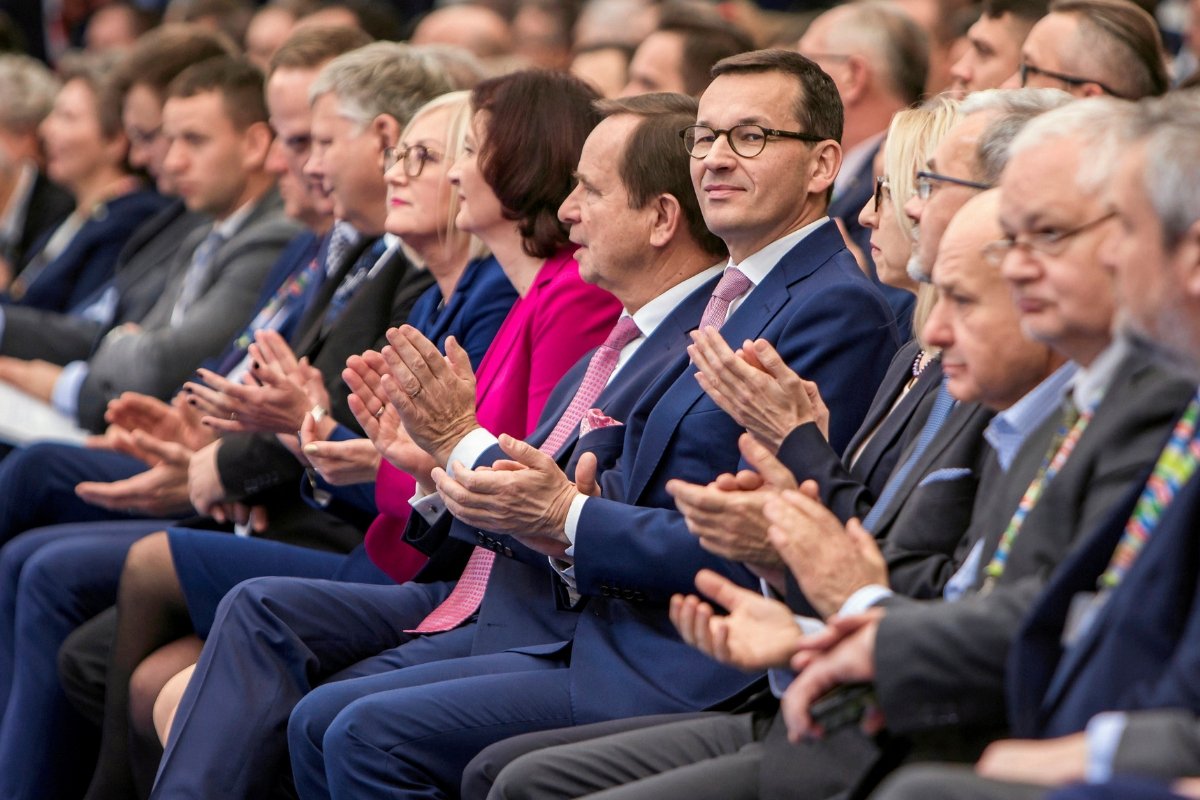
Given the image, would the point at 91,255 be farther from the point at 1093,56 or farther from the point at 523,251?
the point at 1093,56

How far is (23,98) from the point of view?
7.05 meters

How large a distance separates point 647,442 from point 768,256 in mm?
391

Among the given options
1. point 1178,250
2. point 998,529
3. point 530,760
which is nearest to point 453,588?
point 530,760

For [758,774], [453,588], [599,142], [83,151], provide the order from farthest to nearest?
[83,151] → [453,588] → [599,142] → [758,774]

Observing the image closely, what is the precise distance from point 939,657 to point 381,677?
1.28 m

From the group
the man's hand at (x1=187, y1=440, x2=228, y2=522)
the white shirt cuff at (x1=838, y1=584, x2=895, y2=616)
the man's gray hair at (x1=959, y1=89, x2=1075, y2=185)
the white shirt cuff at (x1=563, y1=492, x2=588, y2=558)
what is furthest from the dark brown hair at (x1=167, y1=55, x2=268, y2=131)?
the white shirt cuff at (x1=838, y1=584, x2=895, y2=616)

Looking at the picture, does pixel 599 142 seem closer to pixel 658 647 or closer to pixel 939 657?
pixel 658 647

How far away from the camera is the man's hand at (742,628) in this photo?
2230mm

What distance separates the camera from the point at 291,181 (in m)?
4.61

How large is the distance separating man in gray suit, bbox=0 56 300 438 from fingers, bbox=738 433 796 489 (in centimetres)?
265

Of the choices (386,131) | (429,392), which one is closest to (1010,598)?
(429,392)

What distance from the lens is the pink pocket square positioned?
9.91ft

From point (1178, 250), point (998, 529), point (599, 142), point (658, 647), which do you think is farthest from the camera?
point (599, 142)

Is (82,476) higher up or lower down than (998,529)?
lower down
